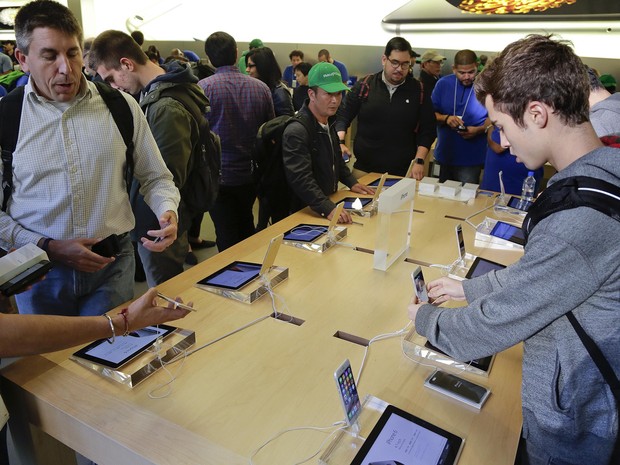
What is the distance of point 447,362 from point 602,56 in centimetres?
596

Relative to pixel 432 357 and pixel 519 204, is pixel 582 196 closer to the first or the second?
pixel 432 357

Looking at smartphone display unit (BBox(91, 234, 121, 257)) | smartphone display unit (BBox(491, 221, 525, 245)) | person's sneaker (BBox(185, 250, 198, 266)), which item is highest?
smartphone display unit (BBox(91, 234, 121, 257))

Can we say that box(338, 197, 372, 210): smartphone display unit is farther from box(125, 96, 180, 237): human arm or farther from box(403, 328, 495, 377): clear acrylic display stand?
box(403, 328, 495, 377): clear acrylic display stand

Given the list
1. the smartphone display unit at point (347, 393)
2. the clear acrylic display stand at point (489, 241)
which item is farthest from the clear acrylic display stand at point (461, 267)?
the smartphone display unit at point (347, 393)

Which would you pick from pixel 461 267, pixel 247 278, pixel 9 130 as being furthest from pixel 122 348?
pixel 461 267

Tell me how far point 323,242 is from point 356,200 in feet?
1.82

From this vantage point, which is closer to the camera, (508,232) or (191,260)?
(508,232)

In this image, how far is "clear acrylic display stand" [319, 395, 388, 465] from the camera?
889 mm

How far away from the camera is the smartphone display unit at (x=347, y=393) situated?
91 centimetres

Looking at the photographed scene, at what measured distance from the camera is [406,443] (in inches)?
36.1

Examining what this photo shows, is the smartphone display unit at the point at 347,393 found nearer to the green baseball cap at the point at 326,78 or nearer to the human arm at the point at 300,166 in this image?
the human arm at the point at 300,166

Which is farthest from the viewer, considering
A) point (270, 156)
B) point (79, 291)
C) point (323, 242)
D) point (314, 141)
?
point (270, 156)

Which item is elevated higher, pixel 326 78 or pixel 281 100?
pixel 326 78

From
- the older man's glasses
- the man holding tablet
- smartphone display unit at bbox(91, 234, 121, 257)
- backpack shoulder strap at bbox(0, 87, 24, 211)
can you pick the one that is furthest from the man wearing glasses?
the man holding tablet
